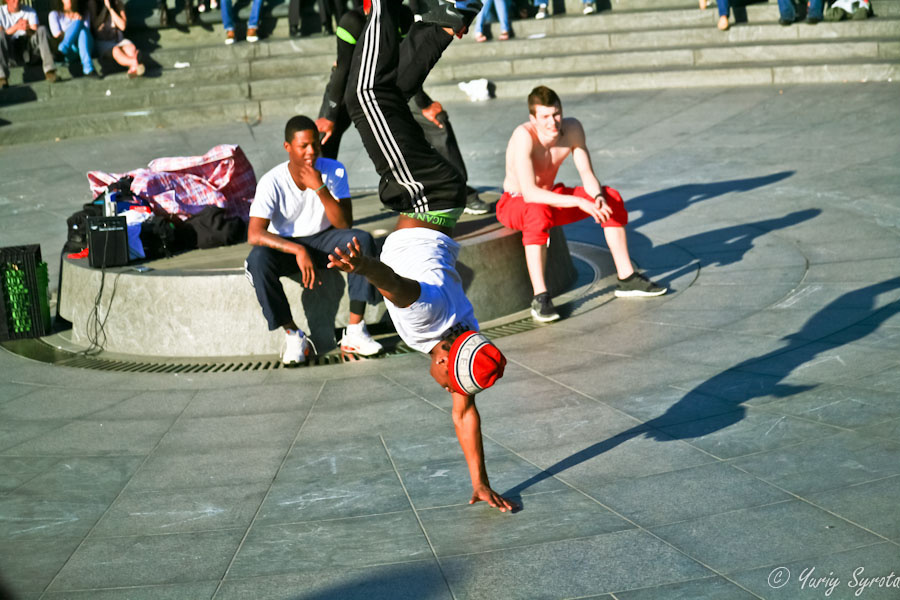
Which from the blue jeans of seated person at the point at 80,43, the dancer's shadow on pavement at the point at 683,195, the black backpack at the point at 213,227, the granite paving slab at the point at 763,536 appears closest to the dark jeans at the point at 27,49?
the blue jeans of seated person at the point at 80,43

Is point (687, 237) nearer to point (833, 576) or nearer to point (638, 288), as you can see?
point (638, 288)

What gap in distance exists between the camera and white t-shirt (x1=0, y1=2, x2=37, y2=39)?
583 inches

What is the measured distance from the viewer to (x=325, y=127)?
24.0 ft

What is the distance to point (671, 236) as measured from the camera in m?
8.49

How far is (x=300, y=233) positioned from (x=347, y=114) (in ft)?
4.11

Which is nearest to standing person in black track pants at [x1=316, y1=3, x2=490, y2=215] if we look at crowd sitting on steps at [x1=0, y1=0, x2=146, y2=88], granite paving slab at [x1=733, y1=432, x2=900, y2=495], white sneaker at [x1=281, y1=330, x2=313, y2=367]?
white sneaker at [x1=281, y1=330, x2=313, y2=367]

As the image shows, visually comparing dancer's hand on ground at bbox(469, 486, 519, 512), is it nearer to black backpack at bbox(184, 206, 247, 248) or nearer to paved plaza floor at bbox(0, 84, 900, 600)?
paved plaza floor at bbox(0, 84, 900, 600)

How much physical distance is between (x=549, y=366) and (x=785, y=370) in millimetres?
1301

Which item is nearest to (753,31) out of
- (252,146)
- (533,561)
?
(252,146)

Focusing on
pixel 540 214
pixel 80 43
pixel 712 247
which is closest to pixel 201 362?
pixel 540 214

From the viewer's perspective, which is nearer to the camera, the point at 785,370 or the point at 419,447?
the point at 419,447

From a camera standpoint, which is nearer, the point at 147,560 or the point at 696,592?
the point at 696,592

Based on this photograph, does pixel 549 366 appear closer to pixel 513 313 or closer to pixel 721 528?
pixel 513 313

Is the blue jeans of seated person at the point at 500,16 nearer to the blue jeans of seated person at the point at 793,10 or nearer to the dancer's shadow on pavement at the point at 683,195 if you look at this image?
the blue jeans of seated person at the point at 793,10
